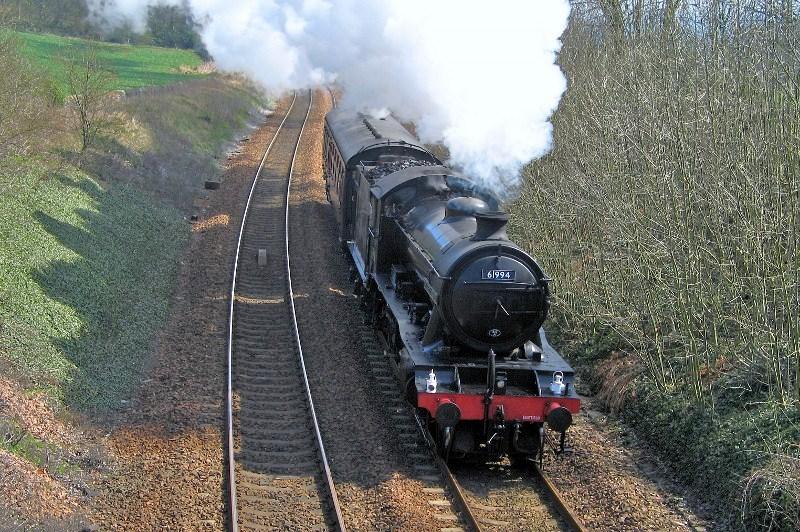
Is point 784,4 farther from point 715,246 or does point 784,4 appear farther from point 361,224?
point 361,224

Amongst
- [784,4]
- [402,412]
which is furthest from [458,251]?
[784,4]

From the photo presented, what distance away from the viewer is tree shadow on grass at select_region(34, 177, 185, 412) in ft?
42.0

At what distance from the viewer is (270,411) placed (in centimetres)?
1227

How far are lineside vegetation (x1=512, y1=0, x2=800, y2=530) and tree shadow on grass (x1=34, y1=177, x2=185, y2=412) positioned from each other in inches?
311

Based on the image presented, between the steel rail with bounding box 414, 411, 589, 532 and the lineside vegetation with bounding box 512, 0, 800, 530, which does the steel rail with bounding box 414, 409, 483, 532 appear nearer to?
the steel rail with bounding box 414, 411, 589, 532

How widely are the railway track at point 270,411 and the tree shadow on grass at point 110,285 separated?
1638mm

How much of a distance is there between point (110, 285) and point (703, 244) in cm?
1150

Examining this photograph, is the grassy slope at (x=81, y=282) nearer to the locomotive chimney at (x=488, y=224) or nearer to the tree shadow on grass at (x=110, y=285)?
the tree shadow on grass at (x=110, y=285)

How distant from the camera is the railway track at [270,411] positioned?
30.9ft

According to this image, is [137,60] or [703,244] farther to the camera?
[137,60]

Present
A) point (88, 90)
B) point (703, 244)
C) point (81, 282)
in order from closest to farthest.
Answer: point (703, 244) < point (81, 282) < point (88, 90)

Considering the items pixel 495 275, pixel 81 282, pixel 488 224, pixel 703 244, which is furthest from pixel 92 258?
pixel 703 244

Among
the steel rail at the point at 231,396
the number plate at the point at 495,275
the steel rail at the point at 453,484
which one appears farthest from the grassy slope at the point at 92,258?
A: the number plate at the point at 495,275

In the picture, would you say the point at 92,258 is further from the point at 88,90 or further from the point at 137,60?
the point at 137,60
